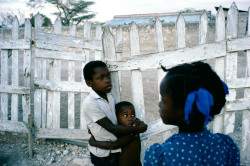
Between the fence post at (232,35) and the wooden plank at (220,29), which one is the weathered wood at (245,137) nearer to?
the fence post at (232,35)

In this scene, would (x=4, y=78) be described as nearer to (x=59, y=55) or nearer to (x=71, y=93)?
(x=59, y=55)

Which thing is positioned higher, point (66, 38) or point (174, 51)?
point (66, 38)

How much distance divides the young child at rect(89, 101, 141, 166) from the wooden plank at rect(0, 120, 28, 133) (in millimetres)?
1937

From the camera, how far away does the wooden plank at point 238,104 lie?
100 inches

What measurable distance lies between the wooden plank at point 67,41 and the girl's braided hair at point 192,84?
2.22 metres

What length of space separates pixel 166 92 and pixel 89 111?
0.89 meters

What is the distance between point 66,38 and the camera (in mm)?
3104

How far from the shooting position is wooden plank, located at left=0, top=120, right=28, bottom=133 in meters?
3.32

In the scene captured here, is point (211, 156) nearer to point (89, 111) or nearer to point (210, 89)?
point (210, 89)

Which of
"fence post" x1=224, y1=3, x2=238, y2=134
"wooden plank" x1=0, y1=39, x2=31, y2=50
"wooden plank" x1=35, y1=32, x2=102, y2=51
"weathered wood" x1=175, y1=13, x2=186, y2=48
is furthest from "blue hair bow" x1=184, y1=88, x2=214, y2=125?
"wooden plank" x1=0, y1=39, x2=31, y2=50

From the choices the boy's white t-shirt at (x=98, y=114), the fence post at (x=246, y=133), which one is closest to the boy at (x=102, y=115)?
the boy's white t-shirt at (x=98, y=114)

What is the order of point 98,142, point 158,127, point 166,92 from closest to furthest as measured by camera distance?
1. point 166,92
2. point 98,142
3. point 158,127

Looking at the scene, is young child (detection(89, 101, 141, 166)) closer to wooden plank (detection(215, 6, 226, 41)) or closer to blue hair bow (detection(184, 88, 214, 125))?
blue hair bow (detection(184, 88, 214, 125))

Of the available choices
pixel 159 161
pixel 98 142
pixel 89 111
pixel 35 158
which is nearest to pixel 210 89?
pixel 159 161
